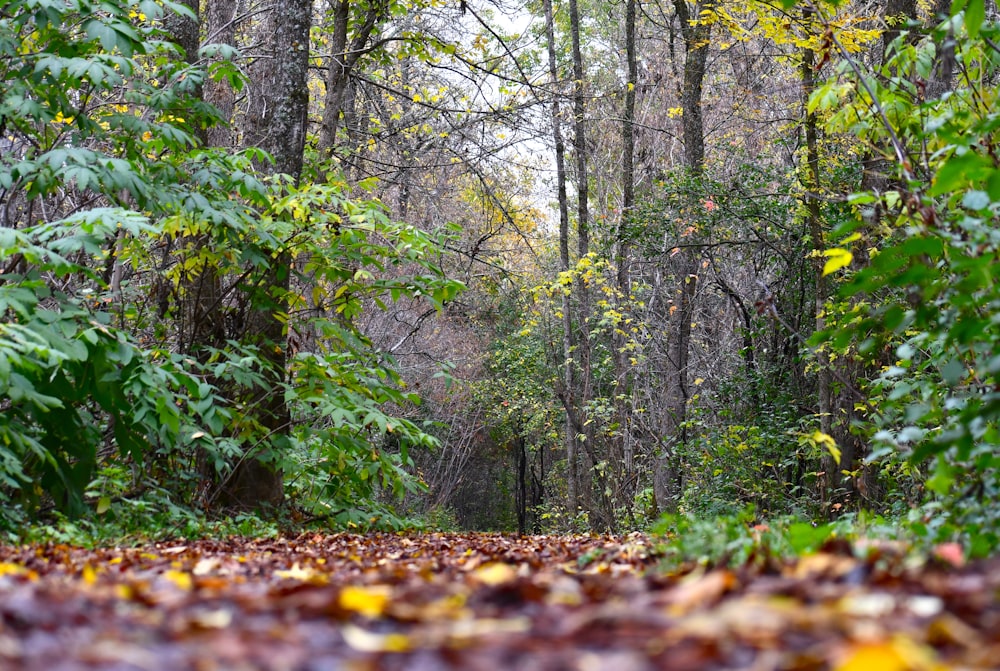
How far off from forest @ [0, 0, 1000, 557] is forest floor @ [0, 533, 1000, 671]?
70 cm

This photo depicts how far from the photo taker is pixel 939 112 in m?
4.00

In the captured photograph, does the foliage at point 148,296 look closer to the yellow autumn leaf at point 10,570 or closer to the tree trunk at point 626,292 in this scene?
the yellow autumn leaf at point 10,570

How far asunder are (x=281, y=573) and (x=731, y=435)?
8.67 meters

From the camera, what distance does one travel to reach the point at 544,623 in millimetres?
1393

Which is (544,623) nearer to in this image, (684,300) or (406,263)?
(406,263)

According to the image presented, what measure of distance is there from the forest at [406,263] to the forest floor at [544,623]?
0.70 meters

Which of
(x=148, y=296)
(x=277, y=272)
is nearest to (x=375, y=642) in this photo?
(x=277, y=272)

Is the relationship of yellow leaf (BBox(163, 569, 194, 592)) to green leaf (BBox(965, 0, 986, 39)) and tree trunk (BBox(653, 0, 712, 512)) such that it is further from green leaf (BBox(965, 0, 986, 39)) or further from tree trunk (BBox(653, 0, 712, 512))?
tree trunk (BBox(653, 0, 712, 512))

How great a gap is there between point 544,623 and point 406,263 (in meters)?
7.82

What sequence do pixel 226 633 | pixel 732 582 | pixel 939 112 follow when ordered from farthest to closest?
pixel 939 112 → pixel 732 582 → pixel 226 633

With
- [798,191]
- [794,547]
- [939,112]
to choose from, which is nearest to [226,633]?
[794,547]

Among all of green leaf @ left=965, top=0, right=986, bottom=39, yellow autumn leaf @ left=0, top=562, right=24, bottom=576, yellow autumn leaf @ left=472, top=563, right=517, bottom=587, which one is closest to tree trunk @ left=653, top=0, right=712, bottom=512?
green leaf @ left=965, top=0, right=986, bottom=39

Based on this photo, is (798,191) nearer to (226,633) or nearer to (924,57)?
(924,57)

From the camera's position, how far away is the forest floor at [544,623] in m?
1.15
